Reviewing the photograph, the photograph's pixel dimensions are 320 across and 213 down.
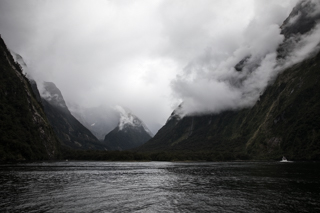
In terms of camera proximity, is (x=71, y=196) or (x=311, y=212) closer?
(x=311, y=212)

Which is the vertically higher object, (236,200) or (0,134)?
(0,134)

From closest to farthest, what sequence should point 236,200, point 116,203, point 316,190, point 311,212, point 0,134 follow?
point 311,212, point 116,203, point 236,200, point 316,190, point 0,134

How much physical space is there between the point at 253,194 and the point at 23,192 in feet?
179

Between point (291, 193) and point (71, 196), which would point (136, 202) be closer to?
point (71, 196)

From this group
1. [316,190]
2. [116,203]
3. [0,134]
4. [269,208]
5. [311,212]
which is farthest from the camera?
[0,134]

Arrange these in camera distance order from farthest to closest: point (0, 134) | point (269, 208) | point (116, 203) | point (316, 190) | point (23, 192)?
1. point (0, 134)
2. point (316, 190)
3. point (23, 192)
4. point (116, 203)
5. point (269, 208)

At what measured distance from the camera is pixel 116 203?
1714 inches

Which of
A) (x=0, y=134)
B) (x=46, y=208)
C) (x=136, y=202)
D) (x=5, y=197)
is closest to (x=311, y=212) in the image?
(x=136, y=202)

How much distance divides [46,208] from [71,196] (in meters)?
11.9

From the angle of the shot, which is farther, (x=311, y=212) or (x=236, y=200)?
(x=236, y=200)

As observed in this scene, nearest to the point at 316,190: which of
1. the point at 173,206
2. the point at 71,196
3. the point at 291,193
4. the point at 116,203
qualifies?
the point at 291,193

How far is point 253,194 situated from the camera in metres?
53.3

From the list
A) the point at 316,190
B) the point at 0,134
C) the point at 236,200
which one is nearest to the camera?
the point at 236,200

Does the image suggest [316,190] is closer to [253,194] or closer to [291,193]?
[291,193]
